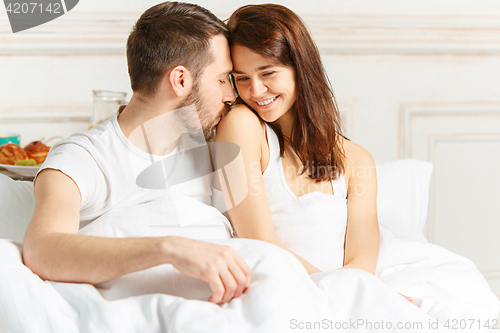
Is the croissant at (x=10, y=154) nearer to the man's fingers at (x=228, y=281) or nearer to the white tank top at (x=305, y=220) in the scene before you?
the white tank top at (x=305, y=220)

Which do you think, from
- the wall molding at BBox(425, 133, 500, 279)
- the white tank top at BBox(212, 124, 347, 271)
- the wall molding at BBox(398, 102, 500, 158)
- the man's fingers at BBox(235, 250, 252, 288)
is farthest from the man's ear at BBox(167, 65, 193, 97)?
the wall molding at BBox(425, 133, 500, 279)

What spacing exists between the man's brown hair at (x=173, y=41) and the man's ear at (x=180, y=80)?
1 cm

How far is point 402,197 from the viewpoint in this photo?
1481 millimetres

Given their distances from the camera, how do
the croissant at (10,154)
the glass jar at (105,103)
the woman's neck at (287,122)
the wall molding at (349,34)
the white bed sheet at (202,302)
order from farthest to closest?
the wall molding at (349,34) → the glass jar at (105,103) → the croissant at (10,154) → the woman's neck at (287,122) → the white bed sheet at (202,302)

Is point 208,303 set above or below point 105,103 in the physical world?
below

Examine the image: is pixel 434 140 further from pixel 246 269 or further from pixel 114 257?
pixel 114 257

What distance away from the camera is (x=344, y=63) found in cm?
192

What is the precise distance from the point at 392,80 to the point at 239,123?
114 centimetres

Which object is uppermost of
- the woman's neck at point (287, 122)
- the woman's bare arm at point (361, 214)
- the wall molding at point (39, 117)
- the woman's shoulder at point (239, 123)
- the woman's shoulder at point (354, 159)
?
the woman's shoulder at point (239, 123)

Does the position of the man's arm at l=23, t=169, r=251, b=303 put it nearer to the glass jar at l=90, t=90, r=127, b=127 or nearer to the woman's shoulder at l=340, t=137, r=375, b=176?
the woman's shoulder at l=340, t=137, r=375, b=176

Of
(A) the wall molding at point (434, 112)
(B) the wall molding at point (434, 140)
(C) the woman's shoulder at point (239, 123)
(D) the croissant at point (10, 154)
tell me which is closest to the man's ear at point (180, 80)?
(C) the woman's shoulder at point (239, 123)

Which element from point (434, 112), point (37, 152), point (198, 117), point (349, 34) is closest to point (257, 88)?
point (198, 117)

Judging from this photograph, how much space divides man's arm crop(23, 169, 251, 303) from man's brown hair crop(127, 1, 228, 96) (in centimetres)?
Answer: 48

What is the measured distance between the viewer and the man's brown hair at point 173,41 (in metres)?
1.10
